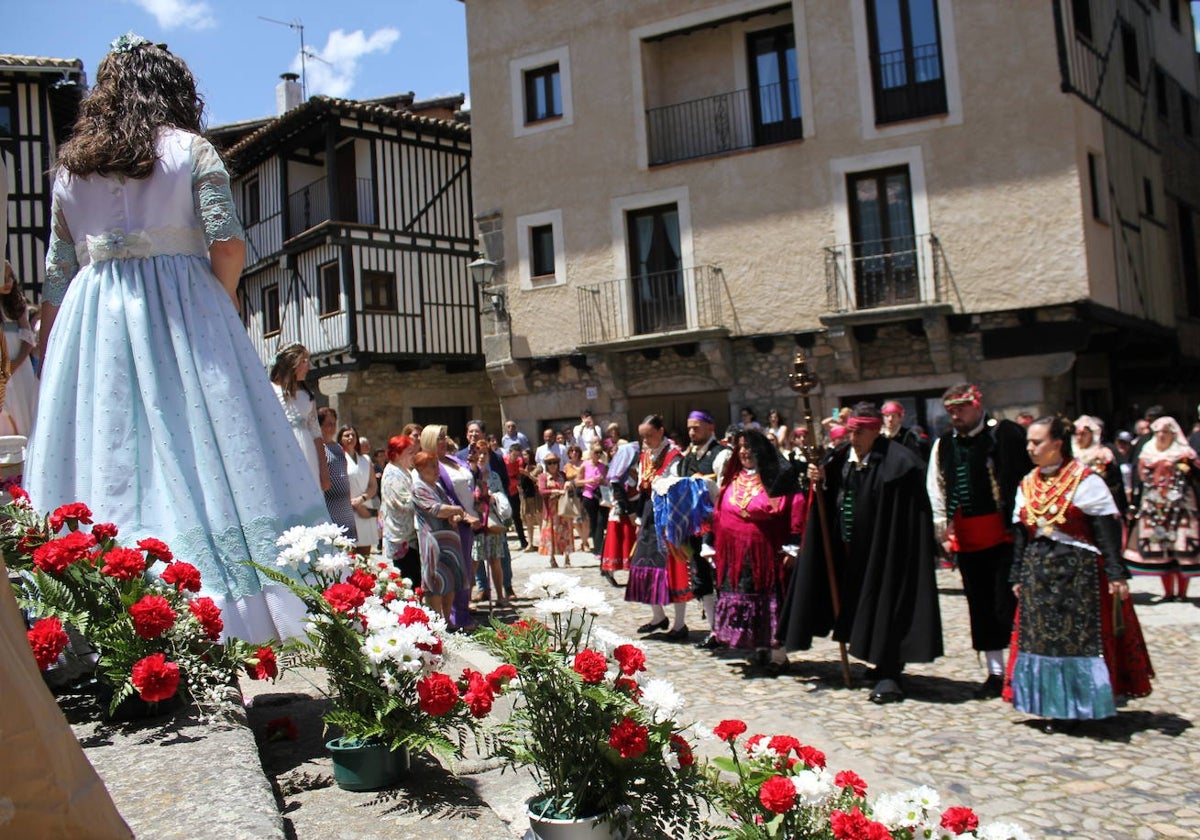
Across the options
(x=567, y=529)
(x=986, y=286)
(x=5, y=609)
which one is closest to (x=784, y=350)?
(x=986, y=286)

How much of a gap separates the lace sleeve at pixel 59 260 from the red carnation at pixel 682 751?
266 cm

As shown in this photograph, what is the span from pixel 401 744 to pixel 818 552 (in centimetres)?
423

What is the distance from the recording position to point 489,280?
19.8m

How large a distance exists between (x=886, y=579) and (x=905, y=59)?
13.1 m

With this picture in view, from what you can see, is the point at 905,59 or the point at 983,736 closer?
the point at 983,736

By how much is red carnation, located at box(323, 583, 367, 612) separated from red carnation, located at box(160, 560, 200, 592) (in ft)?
1.17

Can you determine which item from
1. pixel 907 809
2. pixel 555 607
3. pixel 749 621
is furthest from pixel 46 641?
pixel 749 621

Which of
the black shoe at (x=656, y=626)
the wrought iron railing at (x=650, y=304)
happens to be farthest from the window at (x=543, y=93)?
the black shoe at (x=656, y=626)

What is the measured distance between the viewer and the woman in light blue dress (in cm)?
314

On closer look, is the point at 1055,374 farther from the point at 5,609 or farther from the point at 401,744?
the point at 5,609

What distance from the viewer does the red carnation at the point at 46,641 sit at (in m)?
2.44

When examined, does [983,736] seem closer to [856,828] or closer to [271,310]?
[856,828]

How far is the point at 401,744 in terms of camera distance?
9.02 ft

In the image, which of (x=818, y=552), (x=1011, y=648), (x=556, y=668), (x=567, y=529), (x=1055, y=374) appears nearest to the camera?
(x=556, y=668)
